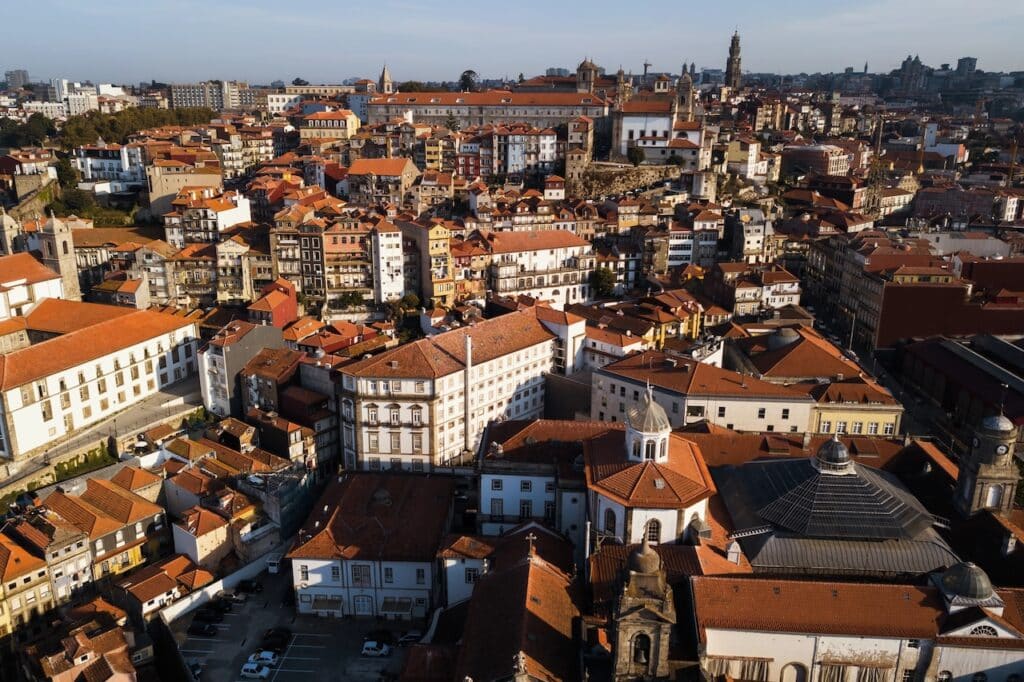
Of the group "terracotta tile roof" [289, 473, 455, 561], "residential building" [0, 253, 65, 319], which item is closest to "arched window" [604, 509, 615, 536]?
"terracotta tile roof" [289, 473, 455, 561]

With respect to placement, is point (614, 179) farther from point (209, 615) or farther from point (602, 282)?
point (209, 615)

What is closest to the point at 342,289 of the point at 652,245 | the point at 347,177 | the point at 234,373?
the point at 234,373

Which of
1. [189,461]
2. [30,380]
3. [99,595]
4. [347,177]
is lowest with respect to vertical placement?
[99,595]

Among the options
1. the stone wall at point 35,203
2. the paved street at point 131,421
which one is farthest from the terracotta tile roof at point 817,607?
the stone wall at point 35,203

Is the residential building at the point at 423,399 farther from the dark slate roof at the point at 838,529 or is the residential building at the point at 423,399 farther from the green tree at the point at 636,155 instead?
the green tree at the point at 636,155

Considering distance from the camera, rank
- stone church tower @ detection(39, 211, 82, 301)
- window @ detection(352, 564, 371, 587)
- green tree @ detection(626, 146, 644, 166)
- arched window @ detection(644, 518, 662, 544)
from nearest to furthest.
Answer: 1. arched window @ detection(644, 518, 662, 544)
2. window @ detection(352, 564, 371, 587)
3. stone church tower @ detection(39, 211, 82, 301)
4. green tree @ detection(626, 146, 644, 166)

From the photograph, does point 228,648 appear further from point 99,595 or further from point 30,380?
point 30,380

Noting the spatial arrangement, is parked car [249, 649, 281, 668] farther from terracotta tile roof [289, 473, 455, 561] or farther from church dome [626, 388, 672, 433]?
Result: church dome [626, 388, 672, 433]

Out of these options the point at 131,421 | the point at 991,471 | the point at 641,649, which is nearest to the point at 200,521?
the point at 131,421
